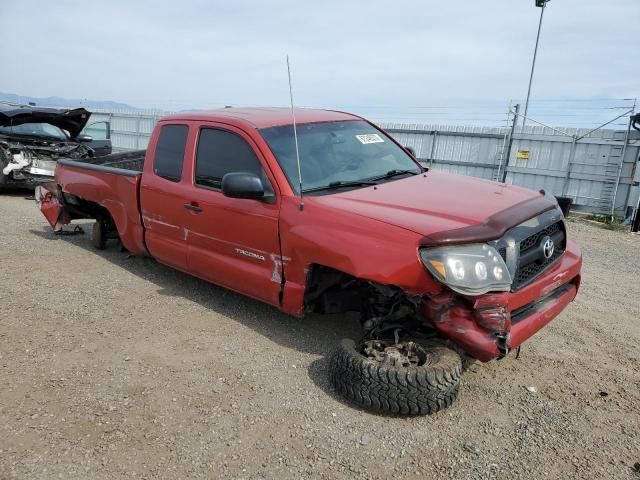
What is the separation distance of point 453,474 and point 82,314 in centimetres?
334

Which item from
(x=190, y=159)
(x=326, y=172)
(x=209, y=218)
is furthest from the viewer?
(x=190, y=159)

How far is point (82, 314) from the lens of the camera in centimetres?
452

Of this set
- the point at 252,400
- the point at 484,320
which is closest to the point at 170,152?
the point at 252,400

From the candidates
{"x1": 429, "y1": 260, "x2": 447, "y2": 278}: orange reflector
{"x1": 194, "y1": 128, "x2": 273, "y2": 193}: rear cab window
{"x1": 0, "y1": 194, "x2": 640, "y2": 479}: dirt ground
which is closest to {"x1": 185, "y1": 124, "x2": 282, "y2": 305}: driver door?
{"x1": 194, "y1": 128, "x2": 273, "y2": 193}: rear cab window

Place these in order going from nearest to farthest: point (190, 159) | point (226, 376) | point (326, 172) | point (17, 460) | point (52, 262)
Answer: point (17, 460), point (226, 376), point (326, 172), point (190, 159), point (52, 262)

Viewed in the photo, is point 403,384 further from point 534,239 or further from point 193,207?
point 193,207

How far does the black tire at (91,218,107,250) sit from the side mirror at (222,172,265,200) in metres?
3.45

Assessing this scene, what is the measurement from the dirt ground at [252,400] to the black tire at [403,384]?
0.10 m

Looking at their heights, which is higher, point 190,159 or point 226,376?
point 190,159

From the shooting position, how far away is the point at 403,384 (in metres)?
3.04

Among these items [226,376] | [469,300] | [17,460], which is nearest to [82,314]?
[226,376]

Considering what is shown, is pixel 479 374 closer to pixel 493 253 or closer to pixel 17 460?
pixel 493 253

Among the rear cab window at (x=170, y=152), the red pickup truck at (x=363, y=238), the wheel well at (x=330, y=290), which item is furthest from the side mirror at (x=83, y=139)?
the wheel well at (x=330, y=290)

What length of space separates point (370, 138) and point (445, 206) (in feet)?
4.85
